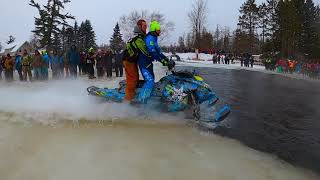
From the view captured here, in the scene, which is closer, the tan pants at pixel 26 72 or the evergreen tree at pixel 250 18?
the tan pants at pixel 26 72

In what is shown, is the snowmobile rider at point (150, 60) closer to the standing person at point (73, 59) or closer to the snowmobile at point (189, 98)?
the snowmobile at point (189, 98)

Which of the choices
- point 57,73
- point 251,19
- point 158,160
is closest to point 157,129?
point 158,160

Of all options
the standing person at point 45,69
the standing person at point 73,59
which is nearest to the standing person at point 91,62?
the standing person at point 73,59

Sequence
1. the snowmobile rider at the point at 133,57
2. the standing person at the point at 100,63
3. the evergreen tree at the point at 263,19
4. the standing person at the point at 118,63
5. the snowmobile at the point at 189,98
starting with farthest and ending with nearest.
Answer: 1. the evergreen tree at the point at 263,19
2. the standing person at the point at 118,63
3. the standing person at the point at 100,63
4. the snowmobile rider at the point at 133,57
5. the snowmobile at the point at 189,98

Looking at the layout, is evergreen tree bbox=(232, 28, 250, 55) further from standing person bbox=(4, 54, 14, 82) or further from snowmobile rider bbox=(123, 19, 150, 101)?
snowmobile rider bbox=(123, 19, 150, 101)

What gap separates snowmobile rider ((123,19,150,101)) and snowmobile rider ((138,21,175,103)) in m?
0.16

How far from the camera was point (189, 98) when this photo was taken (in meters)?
9.98

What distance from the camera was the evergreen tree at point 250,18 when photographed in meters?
91.6

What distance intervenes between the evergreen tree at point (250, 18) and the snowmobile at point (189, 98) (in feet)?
267

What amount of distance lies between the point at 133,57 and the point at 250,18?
86264mm

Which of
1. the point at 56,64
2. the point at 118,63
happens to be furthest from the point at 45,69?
the point at 118,63

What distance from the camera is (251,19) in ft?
304

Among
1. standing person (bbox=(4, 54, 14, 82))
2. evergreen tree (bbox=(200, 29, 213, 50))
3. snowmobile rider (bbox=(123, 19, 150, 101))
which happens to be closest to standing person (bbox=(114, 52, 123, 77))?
standing person (bbox=(4, 54, 14, 82))

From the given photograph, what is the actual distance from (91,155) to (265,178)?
9.02 ft
